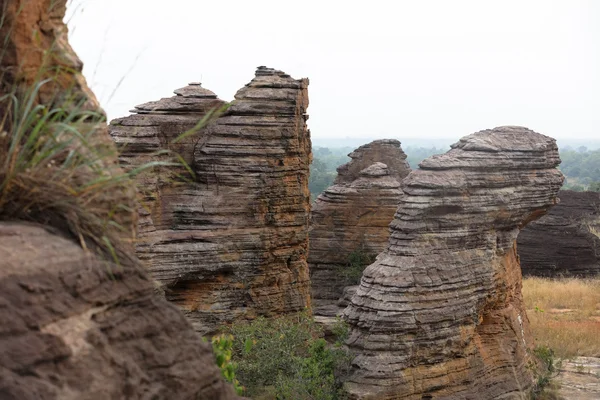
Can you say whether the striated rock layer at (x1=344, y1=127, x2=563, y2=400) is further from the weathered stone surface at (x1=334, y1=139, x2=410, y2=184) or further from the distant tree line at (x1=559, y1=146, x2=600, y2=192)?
the distant tree line at (x1=559, y1=146, x2=600, y2=192)

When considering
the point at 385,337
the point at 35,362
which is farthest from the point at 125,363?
the point at 385,337

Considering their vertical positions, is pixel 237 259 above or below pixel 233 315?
above

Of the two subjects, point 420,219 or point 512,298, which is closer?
point 420,219

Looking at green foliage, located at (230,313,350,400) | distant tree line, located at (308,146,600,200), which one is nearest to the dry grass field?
green foliage, located at (230,313,350,400)

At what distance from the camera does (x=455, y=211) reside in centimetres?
1333

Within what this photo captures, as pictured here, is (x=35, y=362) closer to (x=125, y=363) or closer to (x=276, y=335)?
(x=125, y=363)

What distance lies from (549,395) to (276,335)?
4.79 meters

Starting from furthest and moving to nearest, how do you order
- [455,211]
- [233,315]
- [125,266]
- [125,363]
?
1. [233,315]
2. [455,211]
3. [125,266]
4. [125,363]

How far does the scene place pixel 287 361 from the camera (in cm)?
1488

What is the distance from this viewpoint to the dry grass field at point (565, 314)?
1869 cm

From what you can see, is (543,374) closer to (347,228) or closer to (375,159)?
(347,228)

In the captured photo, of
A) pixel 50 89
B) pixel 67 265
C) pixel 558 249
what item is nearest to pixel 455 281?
pixel 50 89

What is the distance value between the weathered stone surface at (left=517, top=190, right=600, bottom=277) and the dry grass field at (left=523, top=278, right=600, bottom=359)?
1065 mm

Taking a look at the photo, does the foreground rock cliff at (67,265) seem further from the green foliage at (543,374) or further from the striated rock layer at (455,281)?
the green foliage at (543,374)
